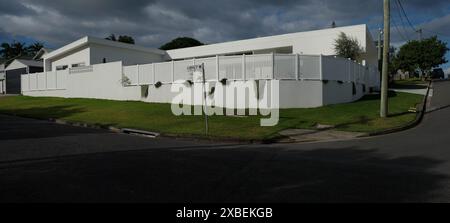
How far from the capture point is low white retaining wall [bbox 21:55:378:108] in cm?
2064

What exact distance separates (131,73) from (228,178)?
69.2 ft

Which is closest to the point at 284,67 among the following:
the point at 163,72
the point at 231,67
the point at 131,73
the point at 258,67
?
the point at 258,67

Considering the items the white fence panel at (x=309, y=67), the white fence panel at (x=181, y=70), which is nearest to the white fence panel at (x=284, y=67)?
the white fence panel at (x=309, y=67)

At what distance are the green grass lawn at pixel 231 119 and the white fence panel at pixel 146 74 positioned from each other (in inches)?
100

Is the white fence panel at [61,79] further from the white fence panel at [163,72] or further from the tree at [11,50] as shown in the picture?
the tree at [11,50]

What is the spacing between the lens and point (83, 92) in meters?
31.0

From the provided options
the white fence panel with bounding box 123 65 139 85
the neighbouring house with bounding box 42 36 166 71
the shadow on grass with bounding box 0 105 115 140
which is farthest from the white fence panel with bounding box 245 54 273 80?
the neighbouring house with bounding box 42 36 166 71

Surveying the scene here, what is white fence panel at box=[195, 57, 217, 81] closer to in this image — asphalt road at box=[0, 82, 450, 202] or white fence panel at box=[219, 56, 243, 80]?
white fence panel at box=[219, 56, 243, 80]

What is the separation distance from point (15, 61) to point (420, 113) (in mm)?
43138

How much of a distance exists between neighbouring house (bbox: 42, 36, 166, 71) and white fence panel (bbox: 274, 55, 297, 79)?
622 inches

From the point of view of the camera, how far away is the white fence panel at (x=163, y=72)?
24.3 m

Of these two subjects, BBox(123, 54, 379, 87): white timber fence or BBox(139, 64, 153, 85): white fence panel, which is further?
BBox(139, 64, 153, 85): white fence panel

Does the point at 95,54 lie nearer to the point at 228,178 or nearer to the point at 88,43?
the point at 88,43
